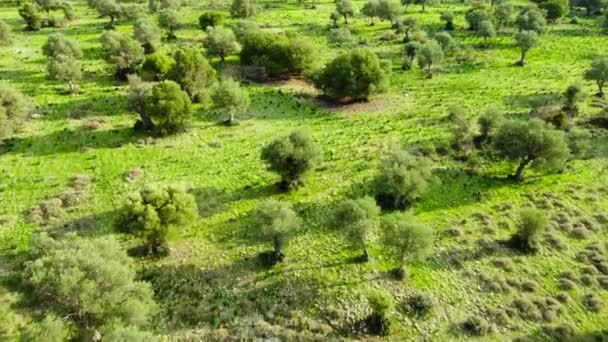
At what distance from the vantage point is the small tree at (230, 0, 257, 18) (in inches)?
4350

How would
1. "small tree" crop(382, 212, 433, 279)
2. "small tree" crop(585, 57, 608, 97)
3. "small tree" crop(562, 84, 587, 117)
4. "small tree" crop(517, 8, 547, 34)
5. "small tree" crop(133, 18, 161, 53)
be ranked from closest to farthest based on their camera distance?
"small tree" crop(382, 212, 433, 279), "small tree" crop(562, 84, 587, 117), "small tree" crop(585, 57, 608, 97), "small tree" crop(133, 18, 161, 53), "small tree" crop(517, 8, 547, 34)

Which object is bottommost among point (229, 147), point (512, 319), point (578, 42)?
point (512, 319)

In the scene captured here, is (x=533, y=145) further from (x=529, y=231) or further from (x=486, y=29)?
(x=486, y=29)

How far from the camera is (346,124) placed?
70.1 m

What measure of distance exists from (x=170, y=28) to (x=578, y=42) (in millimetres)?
90398

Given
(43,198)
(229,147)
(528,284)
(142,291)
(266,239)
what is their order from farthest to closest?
(229,147), (43,198), (266,239), (528,284), (142,291)

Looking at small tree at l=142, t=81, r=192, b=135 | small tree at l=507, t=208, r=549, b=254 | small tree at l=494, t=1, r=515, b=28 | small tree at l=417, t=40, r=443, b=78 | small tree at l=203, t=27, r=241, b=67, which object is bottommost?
small tree at l=507, t=208, r=549, b=254

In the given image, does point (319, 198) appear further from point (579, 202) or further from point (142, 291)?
point (579, 202)

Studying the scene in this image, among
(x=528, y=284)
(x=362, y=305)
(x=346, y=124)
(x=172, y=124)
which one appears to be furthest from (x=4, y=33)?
(x=528, y=284)

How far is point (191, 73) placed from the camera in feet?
235

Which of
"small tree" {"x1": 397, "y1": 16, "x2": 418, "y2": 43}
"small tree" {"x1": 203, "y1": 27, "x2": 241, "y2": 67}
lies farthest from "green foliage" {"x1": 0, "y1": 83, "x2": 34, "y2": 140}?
"small tree" {"x1": 397, "y1": 16, "x2": 418, "y2": 43}

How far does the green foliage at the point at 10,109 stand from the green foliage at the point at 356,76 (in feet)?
142

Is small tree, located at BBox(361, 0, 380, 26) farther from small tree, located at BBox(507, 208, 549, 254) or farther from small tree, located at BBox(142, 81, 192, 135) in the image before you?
small tree, located at BBox(507, 208, 549, 254)

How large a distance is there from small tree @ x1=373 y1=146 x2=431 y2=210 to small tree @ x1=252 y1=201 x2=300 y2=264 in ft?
36.9
